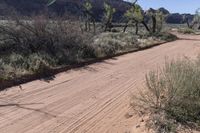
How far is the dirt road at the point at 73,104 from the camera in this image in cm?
805

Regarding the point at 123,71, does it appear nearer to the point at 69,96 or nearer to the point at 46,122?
the point at 69,96

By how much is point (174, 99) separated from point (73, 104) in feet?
9.91

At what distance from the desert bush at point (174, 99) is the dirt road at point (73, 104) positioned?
0.50 meters

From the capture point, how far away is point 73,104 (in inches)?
390

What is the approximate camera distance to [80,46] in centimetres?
2048

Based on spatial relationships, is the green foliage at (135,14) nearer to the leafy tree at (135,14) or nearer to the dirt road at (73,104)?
the leafy tree at (135,14)

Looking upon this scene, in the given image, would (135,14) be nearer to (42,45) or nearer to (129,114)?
(42,45)

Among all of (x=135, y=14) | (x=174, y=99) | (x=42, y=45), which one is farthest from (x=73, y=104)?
(x=135, y=14)

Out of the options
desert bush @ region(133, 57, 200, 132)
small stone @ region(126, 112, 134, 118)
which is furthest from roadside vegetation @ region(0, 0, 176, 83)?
desert bush @ region(133, 57, 200, 132)

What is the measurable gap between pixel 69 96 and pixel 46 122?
2.61m

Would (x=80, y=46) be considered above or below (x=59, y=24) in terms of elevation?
below

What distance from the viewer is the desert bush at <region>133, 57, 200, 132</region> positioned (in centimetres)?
772

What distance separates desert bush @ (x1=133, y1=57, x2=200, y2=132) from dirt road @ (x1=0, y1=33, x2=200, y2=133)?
1.63ft

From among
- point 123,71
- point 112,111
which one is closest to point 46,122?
point 112,111
